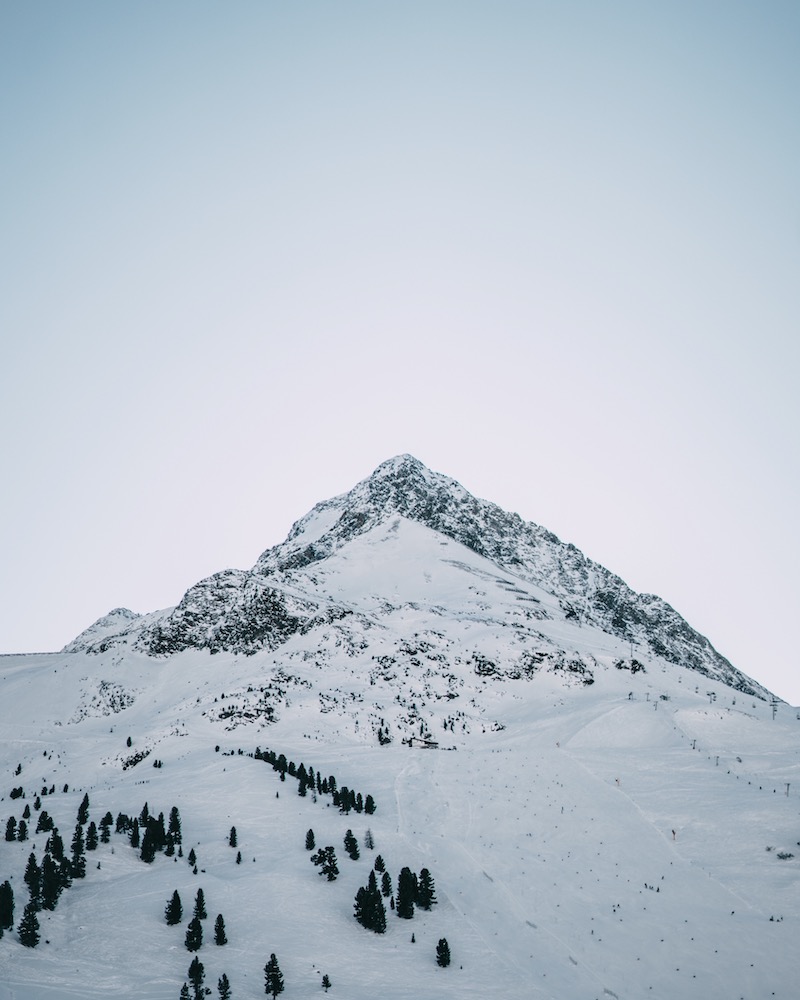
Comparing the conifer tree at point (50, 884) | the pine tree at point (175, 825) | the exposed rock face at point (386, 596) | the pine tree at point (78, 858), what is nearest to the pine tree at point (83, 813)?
the pine tree at point (78, 858)

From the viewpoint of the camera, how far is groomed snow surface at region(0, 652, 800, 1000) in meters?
25.4

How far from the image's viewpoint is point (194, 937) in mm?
25266

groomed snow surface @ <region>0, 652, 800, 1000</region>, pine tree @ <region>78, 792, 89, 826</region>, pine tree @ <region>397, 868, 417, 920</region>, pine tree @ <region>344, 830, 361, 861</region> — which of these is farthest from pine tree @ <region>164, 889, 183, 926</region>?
pine tree @ <region>78, 792, 89, 826</region>

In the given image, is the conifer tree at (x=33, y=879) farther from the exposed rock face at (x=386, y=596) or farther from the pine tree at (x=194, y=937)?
the exposed rock face at (x=386, y=596)

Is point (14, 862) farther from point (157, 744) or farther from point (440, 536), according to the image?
point (440, 536)

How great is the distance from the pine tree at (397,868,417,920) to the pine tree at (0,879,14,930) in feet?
50.8

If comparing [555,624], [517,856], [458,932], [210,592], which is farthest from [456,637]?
[458,932]

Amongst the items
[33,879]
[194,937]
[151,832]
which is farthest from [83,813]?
[194,937]

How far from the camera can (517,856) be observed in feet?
122

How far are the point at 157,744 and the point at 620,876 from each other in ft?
142

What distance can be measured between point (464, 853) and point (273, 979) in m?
16.8

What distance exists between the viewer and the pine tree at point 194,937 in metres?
25.2

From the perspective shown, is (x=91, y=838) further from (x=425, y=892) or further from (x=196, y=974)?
(x=425, y=892)

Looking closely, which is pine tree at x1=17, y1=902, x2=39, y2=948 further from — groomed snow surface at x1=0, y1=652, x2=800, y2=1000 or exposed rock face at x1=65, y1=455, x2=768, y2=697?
exposed rock face at x1=65, y1=455, x2=768, y2=697
